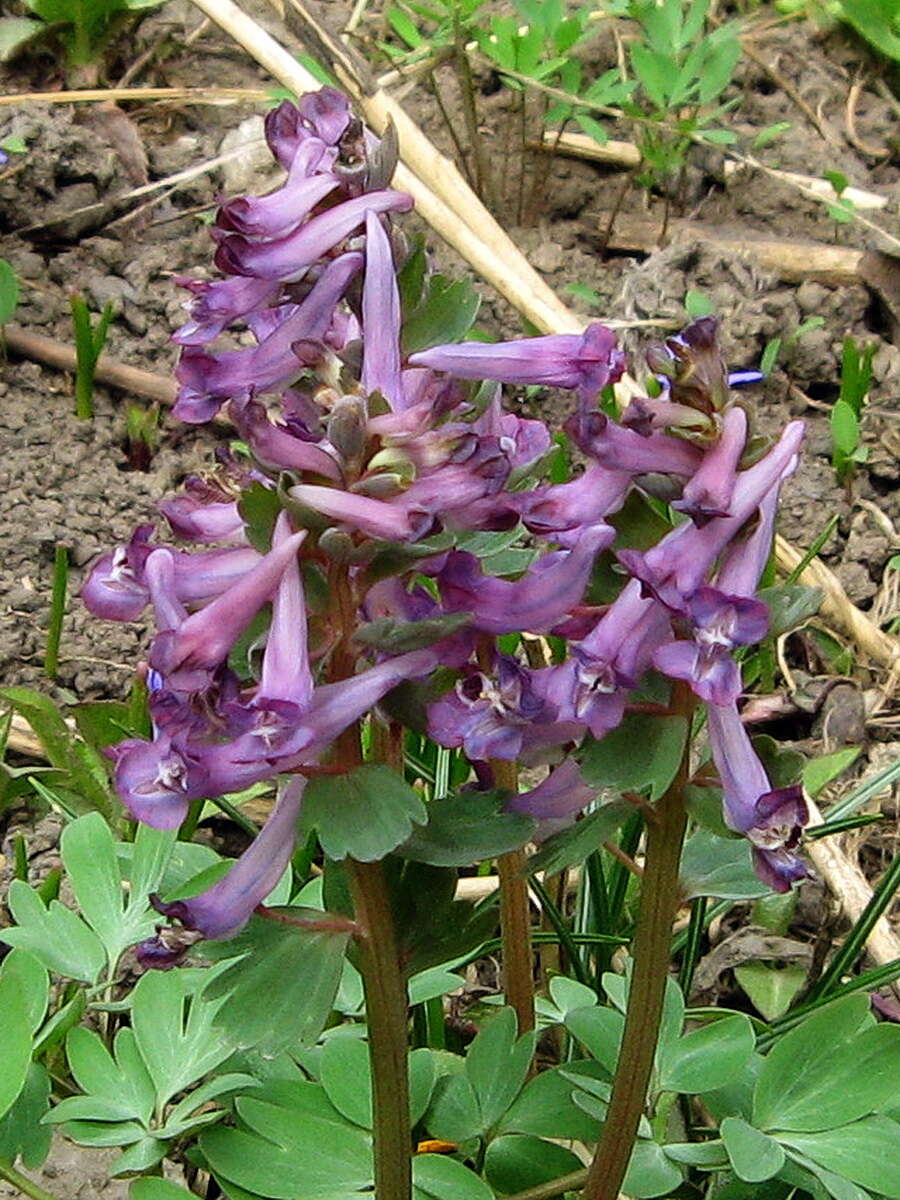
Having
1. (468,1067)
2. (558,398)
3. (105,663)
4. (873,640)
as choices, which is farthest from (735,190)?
(468,1067)

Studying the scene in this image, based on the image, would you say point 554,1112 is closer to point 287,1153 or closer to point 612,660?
point 287,1153

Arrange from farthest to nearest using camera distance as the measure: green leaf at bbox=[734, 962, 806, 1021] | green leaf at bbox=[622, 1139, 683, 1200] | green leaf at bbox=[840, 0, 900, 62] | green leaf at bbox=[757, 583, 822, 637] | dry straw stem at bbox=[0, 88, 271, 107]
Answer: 1. green leaf at bbox=[840, 0, 900, 62]
2. dry straw stem at bbox=[0, 88, 271, 107]
3. green leaf at bbox=[734, 962, 806, 1021]
4. green leaf at bbox=[622, 1139, 683, 1200]
5. green leaf at bbox=[757, 583, 822, 637]

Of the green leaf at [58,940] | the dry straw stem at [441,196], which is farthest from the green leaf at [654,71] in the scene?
the green leaf at [58,940]

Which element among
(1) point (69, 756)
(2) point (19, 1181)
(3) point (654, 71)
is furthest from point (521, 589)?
(3) point (654, 71)

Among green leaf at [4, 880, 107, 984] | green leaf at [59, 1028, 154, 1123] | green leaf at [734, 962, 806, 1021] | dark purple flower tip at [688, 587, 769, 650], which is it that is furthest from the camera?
green leaf at [734, 962, 806, 1021]

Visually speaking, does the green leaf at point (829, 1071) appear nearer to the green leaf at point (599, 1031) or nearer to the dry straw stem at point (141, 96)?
the green leaf at point (599, 1031)

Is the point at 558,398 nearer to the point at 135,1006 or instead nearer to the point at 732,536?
the point at 135,1006

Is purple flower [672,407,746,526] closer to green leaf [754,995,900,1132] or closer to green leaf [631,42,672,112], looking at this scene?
green leaf [754,995,900,1132]

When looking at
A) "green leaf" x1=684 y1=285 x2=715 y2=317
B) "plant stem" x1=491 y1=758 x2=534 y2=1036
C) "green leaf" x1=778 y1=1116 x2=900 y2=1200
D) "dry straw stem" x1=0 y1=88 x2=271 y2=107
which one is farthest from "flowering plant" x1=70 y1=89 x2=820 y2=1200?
"dry straw stem" x1=0 y1=88 x2=271 y2=107
